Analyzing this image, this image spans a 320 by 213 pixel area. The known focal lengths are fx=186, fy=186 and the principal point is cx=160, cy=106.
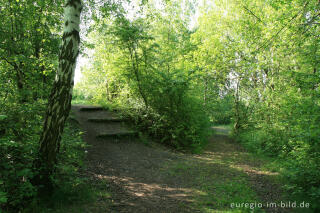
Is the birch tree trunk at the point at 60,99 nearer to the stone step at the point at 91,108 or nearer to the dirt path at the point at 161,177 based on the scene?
the dirt path at the point at 161,177

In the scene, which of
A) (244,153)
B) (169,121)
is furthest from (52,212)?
(244,153)

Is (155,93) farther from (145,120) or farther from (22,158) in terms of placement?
(22,158)

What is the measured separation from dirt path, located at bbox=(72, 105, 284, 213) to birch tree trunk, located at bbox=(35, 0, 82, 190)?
1.13 metres

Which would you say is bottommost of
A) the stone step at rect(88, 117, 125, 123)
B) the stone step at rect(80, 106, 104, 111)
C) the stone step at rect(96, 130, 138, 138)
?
the stone step at rect(96, 130, 138, 138)

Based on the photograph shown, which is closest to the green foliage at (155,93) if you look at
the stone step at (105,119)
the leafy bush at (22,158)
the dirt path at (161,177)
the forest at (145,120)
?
the forest at (145,120)

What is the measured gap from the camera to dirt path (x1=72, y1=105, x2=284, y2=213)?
3910mm

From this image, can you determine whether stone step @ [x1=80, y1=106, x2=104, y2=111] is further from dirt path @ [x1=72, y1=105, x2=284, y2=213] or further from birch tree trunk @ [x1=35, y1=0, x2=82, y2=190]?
birch tree trunk @ [x1=35, y1=0, x2=82, y2=190]

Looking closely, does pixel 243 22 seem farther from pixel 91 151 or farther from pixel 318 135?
pixel 91 151

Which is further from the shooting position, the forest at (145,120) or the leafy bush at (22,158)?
the forest at (145,120)

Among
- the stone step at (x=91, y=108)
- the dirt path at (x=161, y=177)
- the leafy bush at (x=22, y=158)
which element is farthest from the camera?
the stone step at (x=91, y=108)

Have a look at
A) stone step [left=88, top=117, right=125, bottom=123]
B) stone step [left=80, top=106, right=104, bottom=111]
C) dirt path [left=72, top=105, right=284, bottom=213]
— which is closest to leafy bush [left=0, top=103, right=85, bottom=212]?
dirt path [left=72, top=105, right=284, bottom=213]

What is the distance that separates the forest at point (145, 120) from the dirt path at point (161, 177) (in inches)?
1.6

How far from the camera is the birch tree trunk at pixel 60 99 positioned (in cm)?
338

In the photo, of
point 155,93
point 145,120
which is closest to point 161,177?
point 145,120
